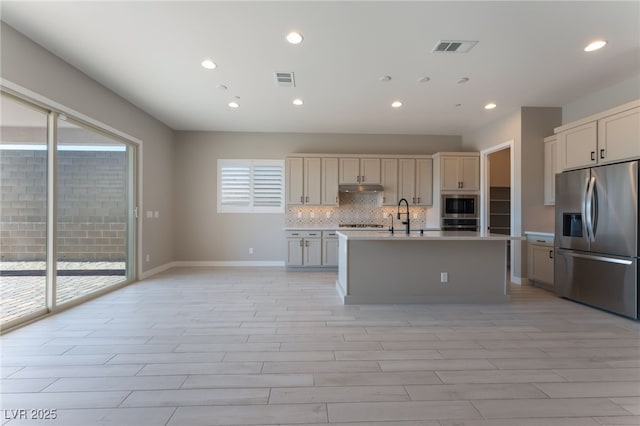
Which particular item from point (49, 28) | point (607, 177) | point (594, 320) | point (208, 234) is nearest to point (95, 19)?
point (49, 28)

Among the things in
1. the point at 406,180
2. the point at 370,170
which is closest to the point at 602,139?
the point at 406,180

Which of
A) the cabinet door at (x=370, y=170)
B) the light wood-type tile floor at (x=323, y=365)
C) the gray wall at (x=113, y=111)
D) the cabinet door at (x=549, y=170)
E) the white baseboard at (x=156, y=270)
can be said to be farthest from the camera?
the cabinet door at (x=370, y=170)

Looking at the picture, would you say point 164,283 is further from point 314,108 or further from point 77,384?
point 314,108

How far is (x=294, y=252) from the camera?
602cm

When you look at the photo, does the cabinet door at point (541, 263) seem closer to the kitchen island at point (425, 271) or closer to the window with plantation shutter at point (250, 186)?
the kitchen island at point (425, 271)

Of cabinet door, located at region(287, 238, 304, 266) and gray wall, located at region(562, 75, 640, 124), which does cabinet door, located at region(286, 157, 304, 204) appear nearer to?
cabinet door, located at region(287, 238, 304, 266)

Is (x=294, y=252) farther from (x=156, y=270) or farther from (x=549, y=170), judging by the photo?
(x=549, y=170)

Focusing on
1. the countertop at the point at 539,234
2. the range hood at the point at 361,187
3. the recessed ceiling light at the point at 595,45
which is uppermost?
the recessed ceiling light at the point at 595,45

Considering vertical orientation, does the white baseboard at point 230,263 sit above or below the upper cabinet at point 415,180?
below

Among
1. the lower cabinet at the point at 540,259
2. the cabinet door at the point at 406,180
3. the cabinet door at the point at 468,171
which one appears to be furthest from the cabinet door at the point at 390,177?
the lower cabinet at the point at 540,259

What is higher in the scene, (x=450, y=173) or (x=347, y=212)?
(x=450, y=173)

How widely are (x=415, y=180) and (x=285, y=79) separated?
12.0 ft

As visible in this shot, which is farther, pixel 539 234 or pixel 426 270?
pixel 539 234

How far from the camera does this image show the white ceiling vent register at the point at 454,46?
299 centimetres
